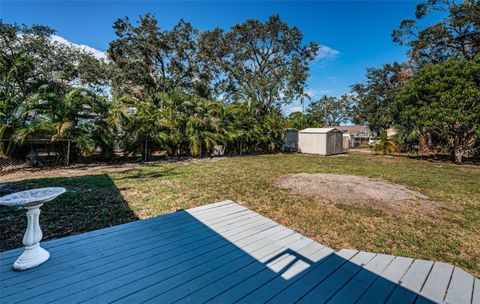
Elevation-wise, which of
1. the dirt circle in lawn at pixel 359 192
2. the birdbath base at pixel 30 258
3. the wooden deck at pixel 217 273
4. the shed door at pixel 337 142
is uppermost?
→ the shed door at pixel 337 142

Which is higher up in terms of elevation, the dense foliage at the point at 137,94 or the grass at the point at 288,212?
the dense foliage at the point at 137,94

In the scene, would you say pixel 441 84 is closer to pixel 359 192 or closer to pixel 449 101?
pixel 449 101

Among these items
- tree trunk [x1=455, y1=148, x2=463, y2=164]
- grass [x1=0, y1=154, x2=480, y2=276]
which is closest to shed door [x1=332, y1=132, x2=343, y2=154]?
tree trunk [x1=455, y1=148, x2=463, y2=164]

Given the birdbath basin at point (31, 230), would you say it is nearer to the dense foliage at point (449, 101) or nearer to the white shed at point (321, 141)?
the dense foliage at point (449, 101)

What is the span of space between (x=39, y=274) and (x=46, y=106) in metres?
8.06

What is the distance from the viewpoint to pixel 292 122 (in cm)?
1855

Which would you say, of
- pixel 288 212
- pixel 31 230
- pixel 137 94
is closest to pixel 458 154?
pixel 288 212

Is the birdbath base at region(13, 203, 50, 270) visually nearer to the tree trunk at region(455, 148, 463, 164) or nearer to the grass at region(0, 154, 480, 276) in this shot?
the grass at region(0, 154, 480, 276)

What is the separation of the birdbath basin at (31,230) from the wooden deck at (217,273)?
73mm

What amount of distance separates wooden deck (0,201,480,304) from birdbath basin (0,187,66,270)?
7cm

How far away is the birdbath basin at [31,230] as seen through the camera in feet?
6.10

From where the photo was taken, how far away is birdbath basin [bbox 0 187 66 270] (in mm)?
1858

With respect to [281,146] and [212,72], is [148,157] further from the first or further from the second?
[212,72]

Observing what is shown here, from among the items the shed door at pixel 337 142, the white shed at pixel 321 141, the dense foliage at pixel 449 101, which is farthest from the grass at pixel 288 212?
the shed door at pixel 337 142
